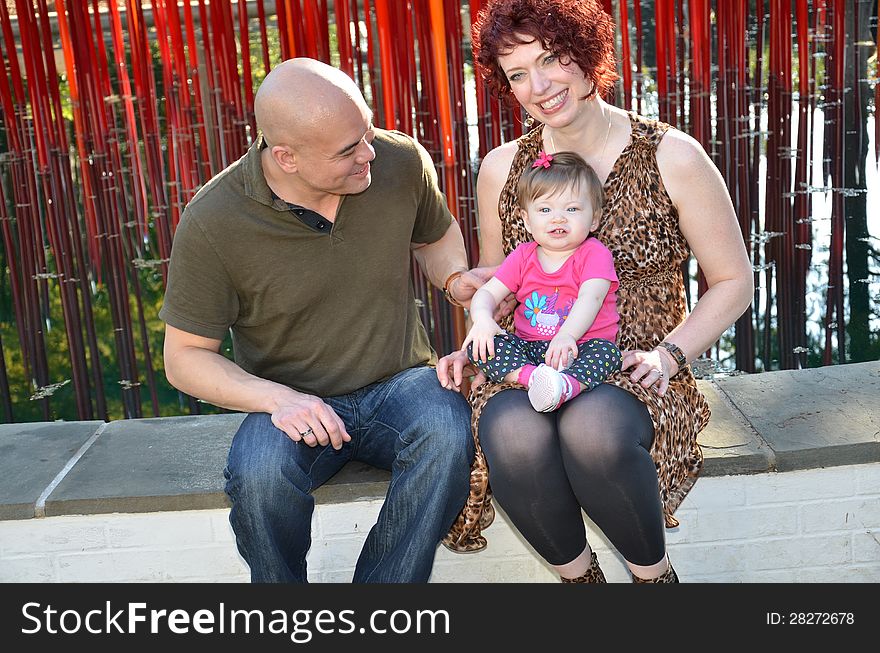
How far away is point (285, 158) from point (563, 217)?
57 centimetres

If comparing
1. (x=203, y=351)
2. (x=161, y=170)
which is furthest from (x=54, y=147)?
(x=203, y=351)

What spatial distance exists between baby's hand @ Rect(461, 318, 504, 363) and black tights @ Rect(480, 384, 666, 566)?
0.11 meters

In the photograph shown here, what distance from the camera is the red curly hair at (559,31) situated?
6.75 feet

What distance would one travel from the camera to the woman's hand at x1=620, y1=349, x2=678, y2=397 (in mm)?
1972

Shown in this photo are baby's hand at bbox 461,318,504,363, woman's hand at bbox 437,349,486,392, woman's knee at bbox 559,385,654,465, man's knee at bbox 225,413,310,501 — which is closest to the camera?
woman's knee at bbox 559,385,654,465

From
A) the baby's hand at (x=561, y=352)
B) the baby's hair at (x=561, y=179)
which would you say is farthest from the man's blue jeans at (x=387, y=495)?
the baby's hair at (x=561, y=179)

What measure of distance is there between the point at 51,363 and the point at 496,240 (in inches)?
67.4

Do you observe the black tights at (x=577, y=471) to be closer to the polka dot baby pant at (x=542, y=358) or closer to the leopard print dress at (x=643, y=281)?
the polka dot baby pant at (x=542, y=358)

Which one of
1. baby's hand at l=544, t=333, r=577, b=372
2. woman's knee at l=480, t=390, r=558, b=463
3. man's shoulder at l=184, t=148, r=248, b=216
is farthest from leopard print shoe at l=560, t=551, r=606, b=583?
man's shoulder at l=184, t=148, r=248, b=216

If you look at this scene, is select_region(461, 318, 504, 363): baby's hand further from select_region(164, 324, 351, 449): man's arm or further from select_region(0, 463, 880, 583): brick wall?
select_region(0, 463, 880, 583): brick wall

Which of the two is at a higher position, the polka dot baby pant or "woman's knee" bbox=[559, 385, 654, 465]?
the polka dot baby pant

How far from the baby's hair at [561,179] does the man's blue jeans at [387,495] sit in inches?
18.1

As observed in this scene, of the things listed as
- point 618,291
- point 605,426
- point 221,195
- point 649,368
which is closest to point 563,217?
point 618,291
